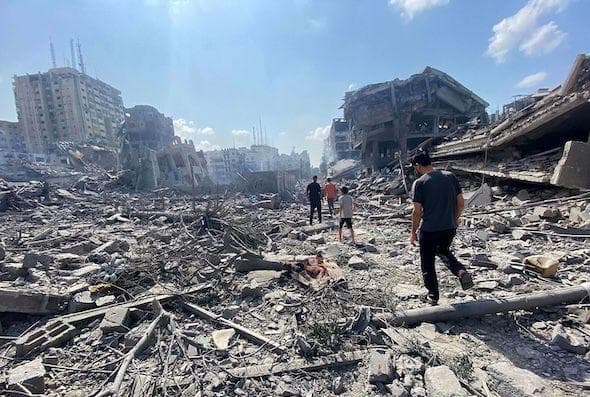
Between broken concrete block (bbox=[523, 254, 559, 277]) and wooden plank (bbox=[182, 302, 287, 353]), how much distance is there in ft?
10.7

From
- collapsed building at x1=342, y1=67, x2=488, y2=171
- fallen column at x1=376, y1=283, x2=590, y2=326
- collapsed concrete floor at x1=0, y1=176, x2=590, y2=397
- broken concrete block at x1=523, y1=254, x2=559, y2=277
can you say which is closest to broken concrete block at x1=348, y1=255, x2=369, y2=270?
collapsed concrete floor at x1=0, y1=176, x2=590, y2=397

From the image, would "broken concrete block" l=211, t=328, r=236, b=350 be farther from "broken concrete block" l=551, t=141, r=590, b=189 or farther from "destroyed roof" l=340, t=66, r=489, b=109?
"destroyed roof" l=340, t=66, r=489, b=109

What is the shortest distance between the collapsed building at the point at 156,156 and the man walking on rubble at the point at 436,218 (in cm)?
1441

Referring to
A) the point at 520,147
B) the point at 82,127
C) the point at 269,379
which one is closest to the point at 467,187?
the point at 520,147

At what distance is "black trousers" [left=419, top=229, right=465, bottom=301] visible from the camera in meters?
3.03

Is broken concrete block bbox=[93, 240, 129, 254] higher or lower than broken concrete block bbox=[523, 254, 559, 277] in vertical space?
higher

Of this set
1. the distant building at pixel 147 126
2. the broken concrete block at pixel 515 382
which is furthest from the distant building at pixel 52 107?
the broken concrete block at pixel 515 382

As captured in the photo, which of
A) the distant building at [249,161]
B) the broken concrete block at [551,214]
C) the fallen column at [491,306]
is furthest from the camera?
the distant building at [249,161]

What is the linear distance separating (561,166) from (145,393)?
26.2 feet

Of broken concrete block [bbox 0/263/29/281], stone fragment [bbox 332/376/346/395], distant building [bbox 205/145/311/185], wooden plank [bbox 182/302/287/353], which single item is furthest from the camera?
distant building [bbox 205/145/311/185]

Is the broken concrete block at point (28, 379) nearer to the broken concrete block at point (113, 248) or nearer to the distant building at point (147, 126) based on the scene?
the broken concrete block at point (113, 248)

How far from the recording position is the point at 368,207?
39.2 ft

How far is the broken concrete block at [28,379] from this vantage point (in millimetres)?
2281

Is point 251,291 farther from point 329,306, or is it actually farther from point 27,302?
point 27,302
